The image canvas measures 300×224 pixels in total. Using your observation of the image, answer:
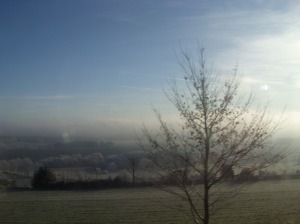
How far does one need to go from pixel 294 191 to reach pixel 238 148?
3907 cm

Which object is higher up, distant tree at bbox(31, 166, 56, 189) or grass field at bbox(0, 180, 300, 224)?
distant tree at bbox(31, 166, 56, 189)

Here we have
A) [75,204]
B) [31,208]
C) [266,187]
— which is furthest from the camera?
[266,187]

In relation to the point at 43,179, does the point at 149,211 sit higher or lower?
lower

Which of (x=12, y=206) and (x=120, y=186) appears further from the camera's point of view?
(x=120, y=186)

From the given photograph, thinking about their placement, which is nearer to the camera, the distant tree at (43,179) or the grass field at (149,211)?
the grass field at (149,211)

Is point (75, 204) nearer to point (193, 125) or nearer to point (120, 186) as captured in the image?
point (120, 186)

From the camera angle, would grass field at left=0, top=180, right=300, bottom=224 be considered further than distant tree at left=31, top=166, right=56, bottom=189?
No

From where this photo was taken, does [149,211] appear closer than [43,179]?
Yes

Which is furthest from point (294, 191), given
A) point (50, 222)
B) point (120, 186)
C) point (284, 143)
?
point (284, 143)

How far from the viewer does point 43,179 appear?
63531 mm

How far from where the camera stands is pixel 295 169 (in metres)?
65.2

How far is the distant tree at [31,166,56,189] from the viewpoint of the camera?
63.2m

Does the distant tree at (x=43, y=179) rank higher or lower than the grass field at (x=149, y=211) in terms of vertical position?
higher

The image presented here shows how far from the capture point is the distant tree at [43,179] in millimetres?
63188
